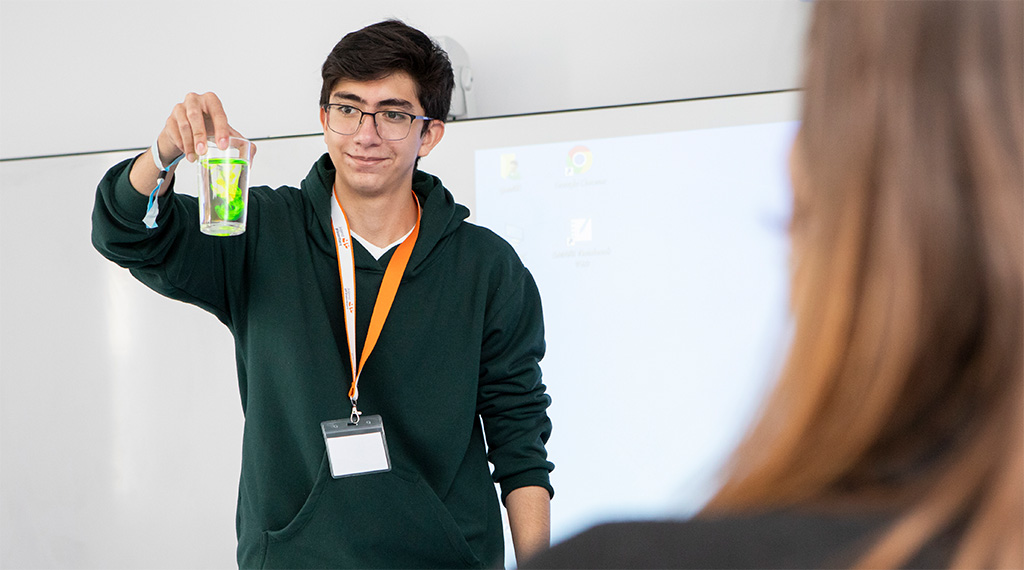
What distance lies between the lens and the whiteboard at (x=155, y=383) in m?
2.91

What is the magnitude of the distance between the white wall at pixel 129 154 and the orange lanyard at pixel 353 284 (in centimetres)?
119

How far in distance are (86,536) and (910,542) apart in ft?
10.8

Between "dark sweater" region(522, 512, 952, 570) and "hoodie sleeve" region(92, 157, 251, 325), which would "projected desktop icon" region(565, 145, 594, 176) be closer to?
"hoodie sleeve" region(92, 157, 251, 325)

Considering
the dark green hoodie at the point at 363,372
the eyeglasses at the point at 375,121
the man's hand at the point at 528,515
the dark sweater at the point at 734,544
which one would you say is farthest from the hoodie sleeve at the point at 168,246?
the dark sweater at the point at 734,544

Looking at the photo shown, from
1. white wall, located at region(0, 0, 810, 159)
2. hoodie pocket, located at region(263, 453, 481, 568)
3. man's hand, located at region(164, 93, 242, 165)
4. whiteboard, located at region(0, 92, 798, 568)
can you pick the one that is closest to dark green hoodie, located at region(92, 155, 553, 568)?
hoodie pocket, located at region(263, 453, 481, 568)

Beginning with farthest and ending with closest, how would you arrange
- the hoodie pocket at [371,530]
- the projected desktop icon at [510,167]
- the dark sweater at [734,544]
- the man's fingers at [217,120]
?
the projected desktop icon at [510,167] < the hoodie pocket at [371,530] < the man's fingers at [217,120] < the dark sweater at [734,544]

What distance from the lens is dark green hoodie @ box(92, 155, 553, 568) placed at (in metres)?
1.89

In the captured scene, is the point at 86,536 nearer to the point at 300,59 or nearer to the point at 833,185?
the point at 300,59

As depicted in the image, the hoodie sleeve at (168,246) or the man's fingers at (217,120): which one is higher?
the man's fingers at (217,120)

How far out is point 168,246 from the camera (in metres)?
1.85

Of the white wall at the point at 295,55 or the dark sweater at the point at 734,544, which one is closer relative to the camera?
the dark sweater at the point at 734,544

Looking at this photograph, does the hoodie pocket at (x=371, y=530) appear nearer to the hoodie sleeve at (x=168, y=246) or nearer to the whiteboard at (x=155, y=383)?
the hoodie sleeve at (x=168, y=246)

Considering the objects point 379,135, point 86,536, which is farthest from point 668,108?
point 86,536

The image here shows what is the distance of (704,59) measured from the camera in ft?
10.1
